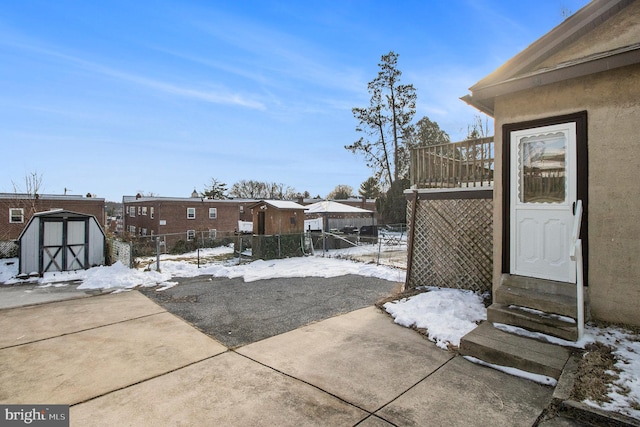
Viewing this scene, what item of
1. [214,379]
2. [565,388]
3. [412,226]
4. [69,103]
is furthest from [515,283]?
[69,103]

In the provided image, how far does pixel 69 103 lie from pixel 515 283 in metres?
14.5

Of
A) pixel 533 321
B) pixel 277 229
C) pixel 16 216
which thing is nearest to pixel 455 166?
pixel 533 321

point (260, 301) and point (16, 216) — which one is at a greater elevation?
point (16, 216)

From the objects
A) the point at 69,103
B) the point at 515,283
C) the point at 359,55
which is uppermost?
the point at 359,55

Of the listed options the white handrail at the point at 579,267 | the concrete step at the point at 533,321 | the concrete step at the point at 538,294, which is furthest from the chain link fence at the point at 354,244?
the white handrail at the point at 579,267

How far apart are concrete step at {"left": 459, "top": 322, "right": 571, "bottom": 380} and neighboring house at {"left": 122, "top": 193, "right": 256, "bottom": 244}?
26.4 metres

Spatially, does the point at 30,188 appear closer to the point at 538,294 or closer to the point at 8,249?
the point at 8,249

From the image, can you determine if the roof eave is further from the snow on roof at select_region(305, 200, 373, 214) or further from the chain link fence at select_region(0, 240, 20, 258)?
the chain link fence at select_region(0, 240, 20, 258)

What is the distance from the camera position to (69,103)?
1103 centimetres

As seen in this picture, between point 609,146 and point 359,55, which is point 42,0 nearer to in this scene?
point 359,55

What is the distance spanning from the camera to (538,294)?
4199 millimetres
